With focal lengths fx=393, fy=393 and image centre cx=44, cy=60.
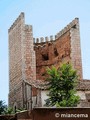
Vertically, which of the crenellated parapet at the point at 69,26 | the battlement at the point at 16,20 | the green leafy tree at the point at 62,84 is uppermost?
the battlement at the point at 16,20

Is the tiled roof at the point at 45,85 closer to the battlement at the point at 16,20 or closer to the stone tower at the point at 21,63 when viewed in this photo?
the stone tower at the point at 21,63

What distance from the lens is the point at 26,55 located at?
36.4m

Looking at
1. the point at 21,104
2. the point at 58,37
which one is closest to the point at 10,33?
the point at 58,37

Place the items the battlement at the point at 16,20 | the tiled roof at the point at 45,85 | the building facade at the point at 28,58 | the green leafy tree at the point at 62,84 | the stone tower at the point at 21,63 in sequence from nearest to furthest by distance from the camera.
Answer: the green leafy tree at the point at 62,84
the tiled roof at the point at 45,85
the building facade at the point at 28,58
the stone tower at the point at 21,63
the battlement at the point at 16,20

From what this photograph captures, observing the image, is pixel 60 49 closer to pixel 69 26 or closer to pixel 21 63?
pixel 69 26

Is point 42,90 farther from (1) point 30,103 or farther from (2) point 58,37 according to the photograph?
(2) point 58,37

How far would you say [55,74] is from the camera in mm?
28594

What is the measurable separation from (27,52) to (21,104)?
4904mm

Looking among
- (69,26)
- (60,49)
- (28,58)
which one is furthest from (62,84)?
(60,49)

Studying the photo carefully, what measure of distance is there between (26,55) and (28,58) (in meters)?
0.33

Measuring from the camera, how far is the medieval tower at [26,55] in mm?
35688

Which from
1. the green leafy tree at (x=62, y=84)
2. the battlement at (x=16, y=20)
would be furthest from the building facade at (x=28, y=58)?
the green leafy tree at (x=62, y=84)

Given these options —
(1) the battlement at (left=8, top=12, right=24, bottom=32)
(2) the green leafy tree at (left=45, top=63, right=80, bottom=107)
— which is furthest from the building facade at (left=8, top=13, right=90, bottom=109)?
(2) the green leafy tree at (left=45, top=63, right=80, bottom=107)

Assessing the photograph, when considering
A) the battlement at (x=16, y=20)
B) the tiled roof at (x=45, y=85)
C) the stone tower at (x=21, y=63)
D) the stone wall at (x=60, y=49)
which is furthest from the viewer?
the stone wall at (x=60, y=49)
